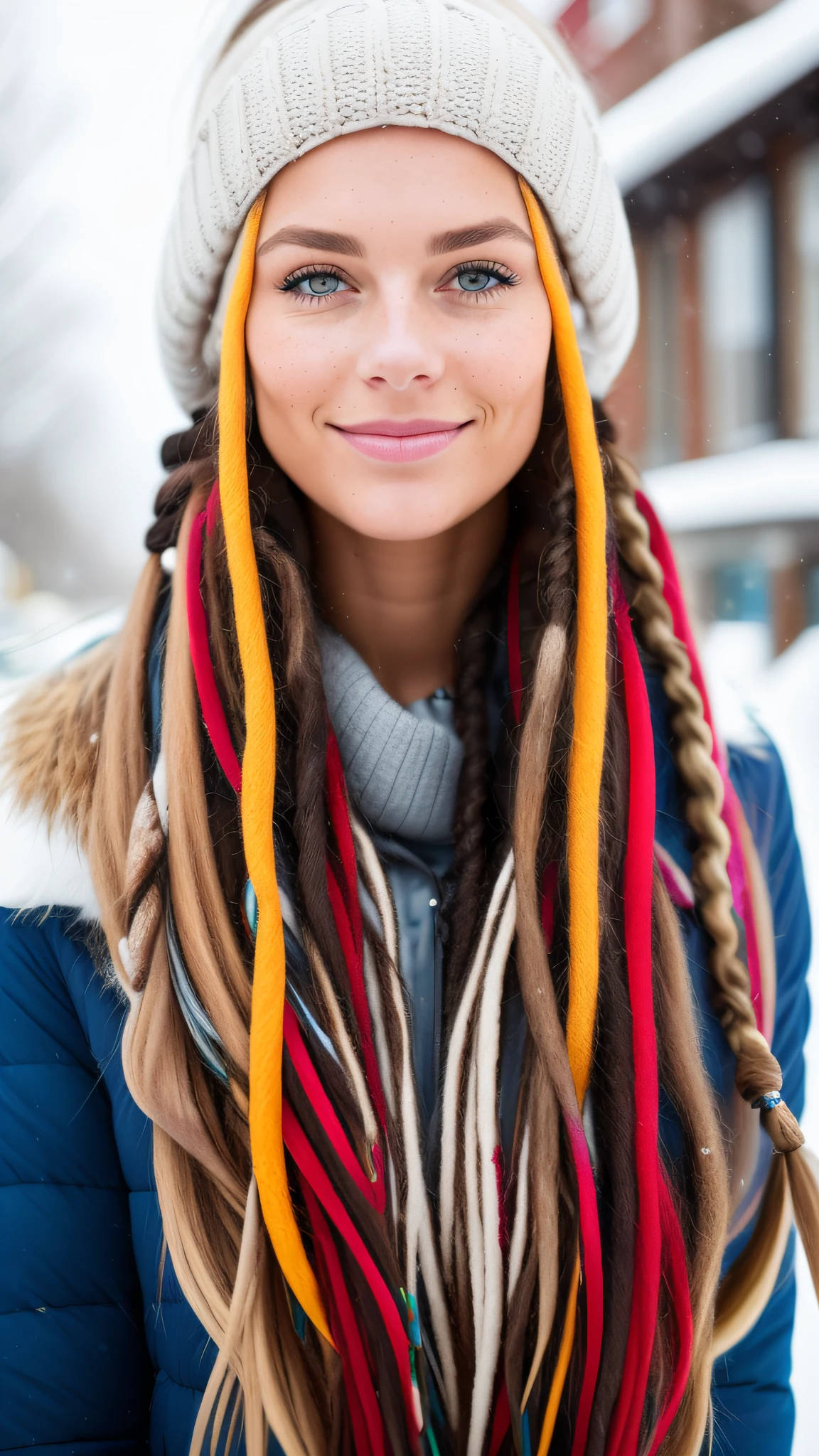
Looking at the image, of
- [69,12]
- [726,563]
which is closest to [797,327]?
[726,563]

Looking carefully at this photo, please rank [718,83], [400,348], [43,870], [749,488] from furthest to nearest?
[749,488] → [718,83] → [43,870] → [400,348]

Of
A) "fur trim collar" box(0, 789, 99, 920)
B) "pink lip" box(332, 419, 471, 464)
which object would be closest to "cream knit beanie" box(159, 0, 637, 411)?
"pink lip" box(332, 419, 471, 464)

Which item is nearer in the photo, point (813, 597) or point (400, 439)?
point (400, 439)

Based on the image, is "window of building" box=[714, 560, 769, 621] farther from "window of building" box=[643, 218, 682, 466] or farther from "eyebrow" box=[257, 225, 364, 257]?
"eyebrow" box=[257, 225, 364, 257]

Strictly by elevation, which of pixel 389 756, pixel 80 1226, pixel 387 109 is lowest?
pixel 80 1226

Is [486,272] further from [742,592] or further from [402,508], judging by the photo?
[742,592]

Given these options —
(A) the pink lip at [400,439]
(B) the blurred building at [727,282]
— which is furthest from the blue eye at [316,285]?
(B) the blurred building at [727,282]

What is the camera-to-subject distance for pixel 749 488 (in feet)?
5.23

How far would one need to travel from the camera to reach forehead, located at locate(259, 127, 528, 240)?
73cm

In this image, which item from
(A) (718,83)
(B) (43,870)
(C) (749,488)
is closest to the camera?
(B) (43,870)

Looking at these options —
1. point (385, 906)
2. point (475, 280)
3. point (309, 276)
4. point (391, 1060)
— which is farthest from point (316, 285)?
point (391, 1060)

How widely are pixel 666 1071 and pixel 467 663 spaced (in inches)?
15.8

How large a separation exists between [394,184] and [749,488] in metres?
1.02

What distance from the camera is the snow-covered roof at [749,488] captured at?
158cm
